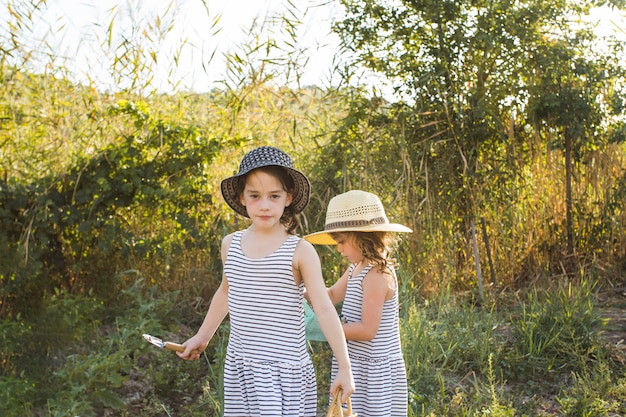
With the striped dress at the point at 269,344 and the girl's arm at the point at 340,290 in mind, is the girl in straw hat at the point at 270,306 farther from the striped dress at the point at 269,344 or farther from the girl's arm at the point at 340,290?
the girl's arm at the point at 340,290

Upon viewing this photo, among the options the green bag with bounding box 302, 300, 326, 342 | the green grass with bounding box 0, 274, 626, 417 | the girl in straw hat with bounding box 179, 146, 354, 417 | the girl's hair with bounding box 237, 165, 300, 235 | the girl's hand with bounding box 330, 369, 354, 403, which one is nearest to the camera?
the girl's hand with bounding box 330, 369, 354, 403

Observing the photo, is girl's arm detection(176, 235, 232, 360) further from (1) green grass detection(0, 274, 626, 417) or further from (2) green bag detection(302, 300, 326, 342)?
(1) green grass detection(0, 274, 626, 417)

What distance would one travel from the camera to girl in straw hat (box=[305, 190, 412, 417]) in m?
2.56

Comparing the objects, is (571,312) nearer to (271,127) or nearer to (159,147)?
(271,127)

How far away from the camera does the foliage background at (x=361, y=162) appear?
16.4ft

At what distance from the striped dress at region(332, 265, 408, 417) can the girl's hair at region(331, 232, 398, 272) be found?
0.04 m

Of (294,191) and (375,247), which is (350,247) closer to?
(375,247)

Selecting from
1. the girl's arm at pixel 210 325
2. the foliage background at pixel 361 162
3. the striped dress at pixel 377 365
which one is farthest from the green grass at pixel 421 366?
the girl's arm at pixel 210 325

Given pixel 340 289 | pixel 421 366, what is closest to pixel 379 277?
pixel 340 289

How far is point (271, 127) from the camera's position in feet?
17.5

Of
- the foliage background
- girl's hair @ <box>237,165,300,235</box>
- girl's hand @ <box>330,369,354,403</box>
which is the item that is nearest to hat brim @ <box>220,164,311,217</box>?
girl's hair @ <box>237,165,300,235</box>

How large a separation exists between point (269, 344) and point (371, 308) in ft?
1.42

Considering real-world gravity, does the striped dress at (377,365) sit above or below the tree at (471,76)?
below

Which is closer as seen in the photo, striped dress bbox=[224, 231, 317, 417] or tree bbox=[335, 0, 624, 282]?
striped dress bbox=[224, 231, 317, 417]
